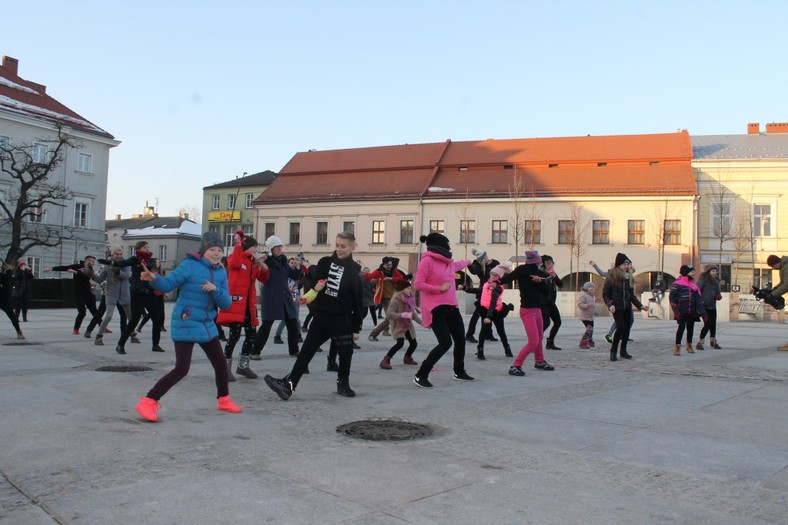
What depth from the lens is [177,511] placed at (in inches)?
138

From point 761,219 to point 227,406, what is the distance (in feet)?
156

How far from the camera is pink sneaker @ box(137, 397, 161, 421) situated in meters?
5.68

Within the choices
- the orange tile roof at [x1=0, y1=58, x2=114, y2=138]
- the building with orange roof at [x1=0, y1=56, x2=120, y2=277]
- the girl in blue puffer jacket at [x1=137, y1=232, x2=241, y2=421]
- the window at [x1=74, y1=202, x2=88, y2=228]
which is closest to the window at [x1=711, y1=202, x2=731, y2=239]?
the building with orange roof at [x1=0, y1=56, x2=120, y2=277]

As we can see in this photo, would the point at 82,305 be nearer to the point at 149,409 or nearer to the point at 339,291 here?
the point at 339,291

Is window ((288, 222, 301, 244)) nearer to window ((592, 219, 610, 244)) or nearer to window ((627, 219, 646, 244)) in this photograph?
window ((592, 219, 610, 244))

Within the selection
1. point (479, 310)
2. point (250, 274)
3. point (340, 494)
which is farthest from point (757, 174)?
point (340, 494)

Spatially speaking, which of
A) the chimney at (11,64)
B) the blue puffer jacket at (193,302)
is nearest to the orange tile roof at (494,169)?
the chimney at (11,64)

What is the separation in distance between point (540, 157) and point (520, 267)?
1727 inches

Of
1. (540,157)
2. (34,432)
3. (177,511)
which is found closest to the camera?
(177,511)

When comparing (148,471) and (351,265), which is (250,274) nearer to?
(351,265)

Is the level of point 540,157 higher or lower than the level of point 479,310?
higher

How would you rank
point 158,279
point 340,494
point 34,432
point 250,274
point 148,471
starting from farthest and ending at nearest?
1. point 250,274
2. point 158,279
3. point 34,432
4. point 148,471
5. point 340,494

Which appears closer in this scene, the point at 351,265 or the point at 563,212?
the point at 351,265

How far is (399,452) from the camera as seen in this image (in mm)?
4852
